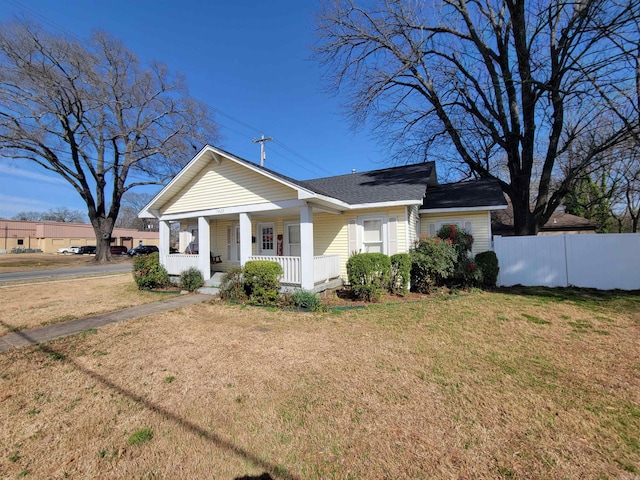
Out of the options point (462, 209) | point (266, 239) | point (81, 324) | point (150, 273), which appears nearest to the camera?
point (81, 324)

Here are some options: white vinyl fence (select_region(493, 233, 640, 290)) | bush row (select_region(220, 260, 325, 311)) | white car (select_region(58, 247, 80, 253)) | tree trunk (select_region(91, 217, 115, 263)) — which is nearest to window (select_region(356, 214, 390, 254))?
bush row (select_region(220, 260, 325, 311))

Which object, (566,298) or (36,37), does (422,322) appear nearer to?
(566,298)

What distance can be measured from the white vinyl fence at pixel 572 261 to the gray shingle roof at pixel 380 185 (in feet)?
12.9

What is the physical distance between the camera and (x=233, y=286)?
352 inches

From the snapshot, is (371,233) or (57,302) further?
(371,233)

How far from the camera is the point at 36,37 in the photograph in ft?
64.5

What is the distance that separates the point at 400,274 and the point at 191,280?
7431 millimetres

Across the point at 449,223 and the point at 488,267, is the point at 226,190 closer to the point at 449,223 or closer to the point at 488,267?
the point at 449,223

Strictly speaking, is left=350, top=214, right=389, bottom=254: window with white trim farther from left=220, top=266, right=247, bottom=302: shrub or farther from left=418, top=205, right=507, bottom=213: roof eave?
left=220, top=266, right=247, bottom=302: shrub

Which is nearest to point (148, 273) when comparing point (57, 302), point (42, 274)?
point (57, 302)

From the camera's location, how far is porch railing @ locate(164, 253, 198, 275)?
36.8 feet

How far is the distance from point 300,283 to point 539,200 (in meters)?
12.4

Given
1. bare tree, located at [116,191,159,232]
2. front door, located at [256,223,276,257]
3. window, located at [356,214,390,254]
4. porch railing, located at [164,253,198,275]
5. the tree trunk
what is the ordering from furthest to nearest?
bare tree, located at [116,191,159,232]
the tree trunk
front door, located at [256,223,276,257]
porch railing, located at [164,253,198,275]
window, located at [356,214,390,254]

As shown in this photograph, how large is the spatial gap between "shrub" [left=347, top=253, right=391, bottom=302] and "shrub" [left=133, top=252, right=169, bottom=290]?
7.57 meters
